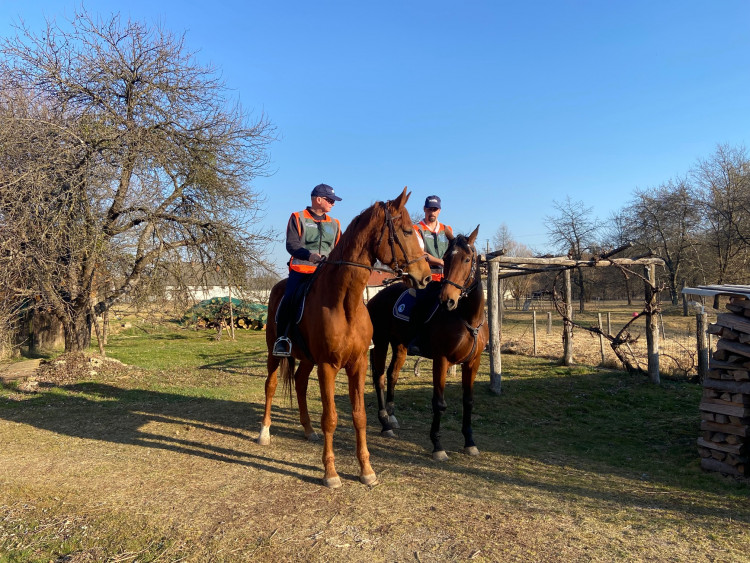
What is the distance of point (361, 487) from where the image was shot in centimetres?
458

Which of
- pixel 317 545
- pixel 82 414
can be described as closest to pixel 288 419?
pixel 82 414

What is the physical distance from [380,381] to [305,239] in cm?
282

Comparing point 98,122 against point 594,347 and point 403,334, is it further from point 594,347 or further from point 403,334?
point 594,347

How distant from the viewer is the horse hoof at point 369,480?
15.2ft

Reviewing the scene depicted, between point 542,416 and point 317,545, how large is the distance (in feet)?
18.9

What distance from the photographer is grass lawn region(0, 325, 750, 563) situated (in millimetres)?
3451

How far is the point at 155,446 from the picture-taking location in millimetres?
6031

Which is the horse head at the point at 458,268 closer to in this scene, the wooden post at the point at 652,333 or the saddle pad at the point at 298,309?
the saddle pad at the point at 298,309

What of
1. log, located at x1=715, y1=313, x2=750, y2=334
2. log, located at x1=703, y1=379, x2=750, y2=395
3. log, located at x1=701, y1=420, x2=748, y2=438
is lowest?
log, located at x1=701, y1=420, x2=748, y2=438

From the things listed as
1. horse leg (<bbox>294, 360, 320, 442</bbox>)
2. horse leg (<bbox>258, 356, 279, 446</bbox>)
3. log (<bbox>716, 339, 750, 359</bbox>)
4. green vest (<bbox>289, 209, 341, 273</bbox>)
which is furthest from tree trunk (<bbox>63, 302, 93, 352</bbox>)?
log (<bbox>716, 339, 750, 359</bbox>)

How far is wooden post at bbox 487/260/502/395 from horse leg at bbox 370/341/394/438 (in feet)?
10.5

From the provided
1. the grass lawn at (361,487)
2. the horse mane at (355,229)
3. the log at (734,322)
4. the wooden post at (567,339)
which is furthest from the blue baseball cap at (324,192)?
the wooden post at (567,339)

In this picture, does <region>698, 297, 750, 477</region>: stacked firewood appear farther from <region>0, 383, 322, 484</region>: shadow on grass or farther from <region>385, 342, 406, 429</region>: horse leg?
<region>0, 383, 322, 484</region>: shadow on grass

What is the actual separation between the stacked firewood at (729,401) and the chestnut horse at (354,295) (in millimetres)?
3783
